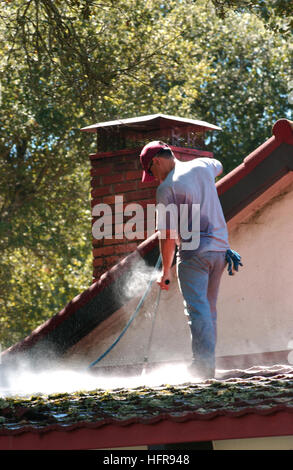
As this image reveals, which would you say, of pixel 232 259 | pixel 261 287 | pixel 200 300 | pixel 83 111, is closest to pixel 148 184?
pixel 261 287

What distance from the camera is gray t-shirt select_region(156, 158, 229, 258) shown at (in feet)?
18.2

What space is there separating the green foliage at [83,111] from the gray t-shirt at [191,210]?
7.93 metres

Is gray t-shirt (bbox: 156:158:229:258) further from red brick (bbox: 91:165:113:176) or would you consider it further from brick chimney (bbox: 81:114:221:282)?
red brick (bbox: 91:165:113:176)

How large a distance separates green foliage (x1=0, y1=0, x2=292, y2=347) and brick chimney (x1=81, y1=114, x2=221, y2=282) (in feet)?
14.6

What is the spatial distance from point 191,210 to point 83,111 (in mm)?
8447

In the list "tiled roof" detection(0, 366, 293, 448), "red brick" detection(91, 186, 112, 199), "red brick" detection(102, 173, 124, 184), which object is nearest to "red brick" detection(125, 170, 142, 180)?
"red brick" detection(102, 173, 124, 184)

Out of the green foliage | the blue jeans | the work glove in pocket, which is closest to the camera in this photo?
the blue jeans

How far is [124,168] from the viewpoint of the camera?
8.38 metres

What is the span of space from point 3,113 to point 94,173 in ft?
31.1

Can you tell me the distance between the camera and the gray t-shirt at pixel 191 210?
5.54 meters

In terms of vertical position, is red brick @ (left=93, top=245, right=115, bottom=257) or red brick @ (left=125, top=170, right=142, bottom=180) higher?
red brick @ (left=125, top=170, right=142, bottom=180)
